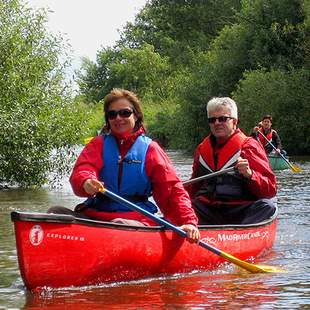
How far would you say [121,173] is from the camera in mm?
7012

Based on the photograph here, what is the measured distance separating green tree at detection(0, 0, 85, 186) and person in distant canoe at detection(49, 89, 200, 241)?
28.3 ft

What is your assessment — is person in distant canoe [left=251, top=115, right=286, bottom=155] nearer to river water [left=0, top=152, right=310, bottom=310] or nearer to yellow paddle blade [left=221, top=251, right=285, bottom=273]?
river water [left=0, top=152, right=310, bottom=310]

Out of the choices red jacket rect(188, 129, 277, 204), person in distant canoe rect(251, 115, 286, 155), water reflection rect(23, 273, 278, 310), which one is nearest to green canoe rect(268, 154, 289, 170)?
person in distant canoe rect(251, 115, 286, 155)

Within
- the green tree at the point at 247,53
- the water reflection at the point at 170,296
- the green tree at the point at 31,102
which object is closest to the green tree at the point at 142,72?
the green tree at the point at 247,53

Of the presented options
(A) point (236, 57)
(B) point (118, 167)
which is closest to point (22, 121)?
(B) point (118, 167)

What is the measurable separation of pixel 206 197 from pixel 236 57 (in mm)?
28847

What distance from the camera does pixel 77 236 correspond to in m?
6.36

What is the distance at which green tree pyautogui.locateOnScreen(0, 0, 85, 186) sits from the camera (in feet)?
51.8

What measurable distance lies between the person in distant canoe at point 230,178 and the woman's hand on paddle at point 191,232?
4.45 ft

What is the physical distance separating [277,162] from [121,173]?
14569mm

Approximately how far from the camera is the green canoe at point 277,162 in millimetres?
21011

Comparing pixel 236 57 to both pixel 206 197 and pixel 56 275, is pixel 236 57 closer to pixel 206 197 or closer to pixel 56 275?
pixel 206 197

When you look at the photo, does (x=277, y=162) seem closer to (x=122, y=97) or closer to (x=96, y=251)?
(x=122, y=97)

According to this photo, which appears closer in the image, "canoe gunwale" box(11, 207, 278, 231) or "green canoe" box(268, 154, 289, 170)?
"canoe gunwale" box(11, 207, 278, 231)
